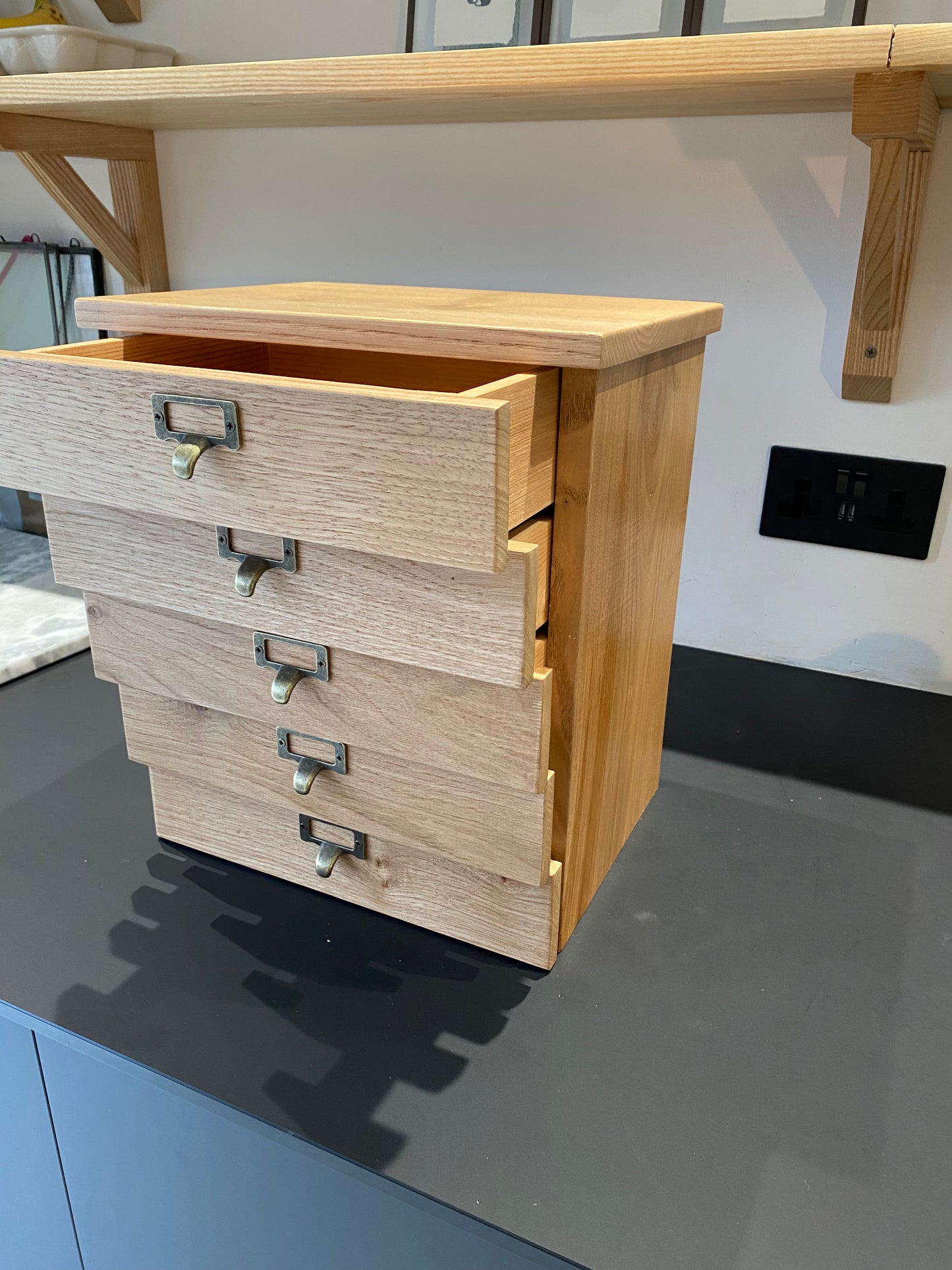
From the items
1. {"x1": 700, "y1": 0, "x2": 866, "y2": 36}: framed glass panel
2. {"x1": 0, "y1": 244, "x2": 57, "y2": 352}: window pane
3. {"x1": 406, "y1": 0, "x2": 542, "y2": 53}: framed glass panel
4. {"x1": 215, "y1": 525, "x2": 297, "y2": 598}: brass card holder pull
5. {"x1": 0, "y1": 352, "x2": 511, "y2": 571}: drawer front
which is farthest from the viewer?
{"x1": 0, "y1": 244, "x2": 57, "y2": 352}: window pane

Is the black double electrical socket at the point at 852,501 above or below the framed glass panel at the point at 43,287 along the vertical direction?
below

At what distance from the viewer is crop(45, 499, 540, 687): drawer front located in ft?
1.67

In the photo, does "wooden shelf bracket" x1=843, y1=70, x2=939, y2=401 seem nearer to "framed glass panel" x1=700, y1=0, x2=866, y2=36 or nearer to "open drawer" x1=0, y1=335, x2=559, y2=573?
"framed glass panel" x1=700, y1=0, x2=866, y2=36

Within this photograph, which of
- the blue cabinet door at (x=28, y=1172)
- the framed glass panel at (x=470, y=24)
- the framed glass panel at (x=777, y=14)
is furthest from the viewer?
the framed glass panel at (x=470, y=24)

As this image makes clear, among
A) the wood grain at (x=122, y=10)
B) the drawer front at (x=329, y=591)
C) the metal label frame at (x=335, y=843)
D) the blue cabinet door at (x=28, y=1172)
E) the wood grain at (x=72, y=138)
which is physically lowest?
the blue cabinet door at (x=28, y=1172)

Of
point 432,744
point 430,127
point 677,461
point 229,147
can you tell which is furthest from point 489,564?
point 229,147

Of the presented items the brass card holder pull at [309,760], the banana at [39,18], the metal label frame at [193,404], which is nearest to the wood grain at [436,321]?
the metal label frame at [193,404]

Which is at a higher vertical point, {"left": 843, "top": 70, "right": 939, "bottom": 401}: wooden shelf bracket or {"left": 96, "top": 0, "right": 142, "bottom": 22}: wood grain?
{"left": 96, "top": 0, "right": 142, "bottom": 22}: wood grain

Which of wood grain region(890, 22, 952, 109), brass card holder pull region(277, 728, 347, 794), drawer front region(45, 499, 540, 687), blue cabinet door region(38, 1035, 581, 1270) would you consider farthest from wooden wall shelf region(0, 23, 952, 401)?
blue cabinet door region(38, 1035, 581, 1270)

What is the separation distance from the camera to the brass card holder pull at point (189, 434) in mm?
504

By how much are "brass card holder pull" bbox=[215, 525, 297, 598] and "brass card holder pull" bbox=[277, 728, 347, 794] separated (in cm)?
12

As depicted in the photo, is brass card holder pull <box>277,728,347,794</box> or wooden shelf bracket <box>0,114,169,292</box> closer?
brass card holder pull <box>277,728,347,794</box>

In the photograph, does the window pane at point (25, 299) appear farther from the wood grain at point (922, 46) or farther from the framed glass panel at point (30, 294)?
the wood grain at point (922, 46)

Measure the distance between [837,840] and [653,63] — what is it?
627 millimetres
